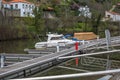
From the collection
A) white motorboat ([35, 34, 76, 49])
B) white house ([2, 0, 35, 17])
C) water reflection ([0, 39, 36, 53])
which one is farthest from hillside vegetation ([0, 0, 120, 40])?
white motorboat ([35, 34, 76, 49])

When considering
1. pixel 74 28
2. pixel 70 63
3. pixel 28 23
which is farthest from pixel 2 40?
pixel 70 63

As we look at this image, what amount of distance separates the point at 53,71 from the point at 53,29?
132 feet

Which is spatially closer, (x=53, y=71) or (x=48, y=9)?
(x=53, y=71)

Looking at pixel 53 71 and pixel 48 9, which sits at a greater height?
pixel 48 9

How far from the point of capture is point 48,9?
212 feet

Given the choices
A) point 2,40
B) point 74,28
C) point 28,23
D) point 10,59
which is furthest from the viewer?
point 74,28

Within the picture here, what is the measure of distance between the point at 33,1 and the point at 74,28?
14617 mm

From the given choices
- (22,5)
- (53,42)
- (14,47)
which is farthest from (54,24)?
(53,42)

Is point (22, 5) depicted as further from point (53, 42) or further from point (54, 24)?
point (53, 42)

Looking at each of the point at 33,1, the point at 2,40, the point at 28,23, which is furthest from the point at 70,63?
the point at 33,1

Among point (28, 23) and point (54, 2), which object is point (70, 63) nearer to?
point (28, 23)

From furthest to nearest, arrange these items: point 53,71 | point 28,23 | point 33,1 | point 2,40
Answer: point 33,1 < point 28,23 < point 2,40 < point 53,71

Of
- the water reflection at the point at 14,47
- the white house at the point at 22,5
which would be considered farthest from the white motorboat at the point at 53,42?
the white house at the point at 22,5

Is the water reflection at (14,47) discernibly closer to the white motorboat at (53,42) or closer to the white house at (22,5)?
the white motorboat at (53,42)
